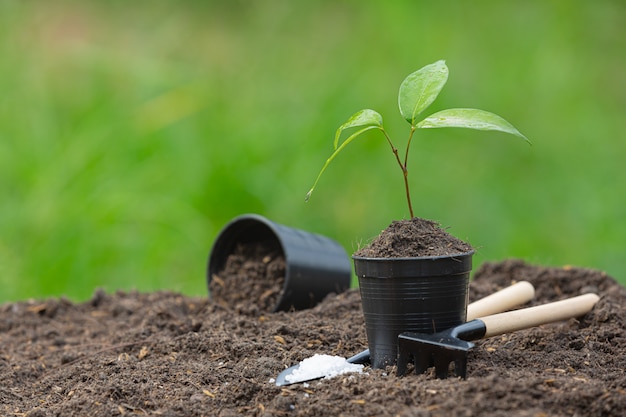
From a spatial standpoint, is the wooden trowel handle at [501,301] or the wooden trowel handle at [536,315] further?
the wooden trowel handle at [501,301]

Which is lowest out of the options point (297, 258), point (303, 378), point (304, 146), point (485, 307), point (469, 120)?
point (303, 378)

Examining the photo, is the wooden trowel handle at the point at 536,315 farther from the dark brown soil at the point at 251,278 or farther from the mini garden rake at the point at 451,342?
the dark brown soil at the point at 251,278

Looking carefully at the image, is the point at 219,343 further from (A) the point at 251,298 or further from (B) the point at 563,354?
(B) the point at 563,354

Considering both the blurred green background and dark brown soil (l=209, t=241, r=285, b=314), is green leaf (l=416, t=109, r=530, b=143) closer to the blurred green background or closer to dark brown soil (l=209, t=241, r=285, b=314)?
dark brown soil (l=209, t=241, r=285, b=314)

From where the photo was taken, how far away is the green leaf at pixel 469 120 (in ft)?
5.41

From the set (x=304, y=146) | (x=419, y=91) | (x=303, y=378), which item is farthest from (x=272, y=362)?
(x=304, y=146)

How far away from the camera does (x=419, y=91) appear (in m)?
1.79

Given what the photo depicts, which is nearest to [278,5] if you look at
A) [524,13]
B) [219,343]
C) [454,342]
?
[524,13]

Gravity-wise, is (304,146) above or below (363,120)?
above

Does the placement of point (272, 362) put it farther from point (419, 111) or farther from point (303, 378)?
point (419, 111)

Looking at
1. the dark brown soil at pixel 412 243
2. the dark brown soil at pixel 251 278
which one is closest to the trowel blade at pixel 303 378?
the dark brown soil at pixel 412 243

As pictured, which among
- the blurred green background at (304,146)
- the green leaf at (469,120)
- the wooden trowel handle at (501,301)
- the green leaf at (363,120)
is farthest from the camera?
the blurred green background at (304,146)

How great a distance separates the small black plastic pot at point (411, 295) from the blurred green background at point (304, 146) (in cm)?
256

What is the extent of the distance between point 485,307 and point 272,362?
65 centimetres
